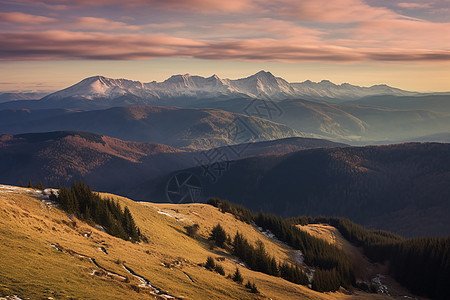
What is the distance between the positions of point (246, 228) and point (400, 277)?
5425 centimetres

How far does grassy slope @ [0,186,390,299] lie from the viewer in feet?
99.5

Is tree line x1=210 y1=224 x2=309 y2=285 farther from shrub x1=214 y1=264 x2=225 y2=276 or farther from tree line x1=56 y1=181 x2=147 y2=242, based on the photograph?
tree line x1=56 y1=181 x2=147 y2=242

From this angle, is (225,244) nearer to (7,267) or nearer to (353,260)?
(7,267)

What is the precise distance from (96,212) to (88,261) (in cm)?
2163

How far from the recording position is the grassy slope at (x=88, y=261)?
1194 inches

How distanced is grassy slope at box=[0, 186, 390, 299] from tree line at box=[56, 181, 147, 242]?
2427 mm

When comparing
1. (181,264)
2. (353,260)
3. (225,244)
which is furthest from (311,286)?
(353,260)

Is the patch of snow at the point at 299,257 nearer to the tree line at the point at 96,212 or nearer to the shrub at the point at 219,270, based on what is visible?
the shrub at the point at 219,270

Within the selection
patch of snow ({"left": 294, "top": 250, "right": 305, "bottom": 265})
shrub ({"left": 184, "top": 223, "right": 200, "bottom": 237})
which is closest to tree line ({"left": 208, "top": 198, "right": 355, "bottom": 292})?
patch of snow ({"left": 294, "top": 250, "right": 305, "bottom": 265})

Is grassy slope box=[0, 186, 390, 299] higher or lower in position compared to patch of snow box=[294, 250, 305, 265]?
higher

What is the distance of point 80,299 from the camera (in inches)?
1119

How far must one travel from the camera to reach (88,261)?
38.2 m

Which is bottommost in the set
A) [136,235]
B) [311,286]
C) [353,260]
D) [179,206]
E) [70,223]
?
[353,260]

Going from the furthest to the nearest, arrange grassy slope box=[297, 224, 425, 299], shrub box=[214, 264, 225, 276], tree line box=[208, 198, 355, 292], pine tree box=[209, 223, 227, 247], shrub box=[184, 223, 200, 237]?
grassy slope box=[297, 224, 425, 299], tree line box=[208, 198, 355, 292], pine tree box=[209, 223, 227, 247], shrub box=[184, 223, 200, 237], shrub box=[214, 264, 225, 276]
